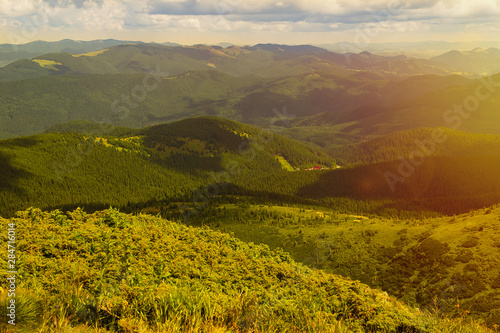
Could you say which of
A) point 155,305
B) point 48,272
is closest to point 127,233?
point 48,272

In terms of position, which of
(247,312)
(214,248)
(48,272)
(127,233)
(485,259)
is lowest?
(485,259)

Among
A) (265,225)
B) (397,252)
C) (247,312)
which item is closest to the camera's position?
(247,312)

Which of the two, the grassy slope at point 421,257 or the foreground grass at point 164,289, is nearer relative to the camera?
the foreground grass at point 164,289

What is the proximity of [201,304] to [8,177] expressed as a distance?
23670cm

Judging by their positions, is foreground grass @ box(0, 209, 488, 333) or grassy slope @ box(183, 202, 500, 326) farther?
grassy slope @ box(183, 202, 500, 326)

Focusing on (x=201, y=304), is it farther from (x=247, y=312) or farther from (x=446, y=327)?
(x=446, y=327)

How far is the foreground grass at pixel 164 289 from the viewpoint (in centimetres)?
1074

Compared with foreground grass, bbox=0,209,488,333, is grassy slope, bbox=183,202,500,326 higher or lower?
lower

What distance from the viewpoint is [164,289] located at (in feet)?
43.5

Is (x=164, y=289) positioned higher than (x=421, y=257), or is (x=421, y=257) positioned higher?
(x=164, y=289)

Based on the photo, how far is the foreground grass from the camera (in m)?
10.7

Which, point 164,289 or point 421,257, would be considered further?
point 421,257

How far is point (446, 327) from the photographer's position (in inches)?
543

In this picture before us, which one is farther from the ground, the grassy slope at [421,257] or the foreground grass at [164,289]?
the foreground grass at [164,289]
